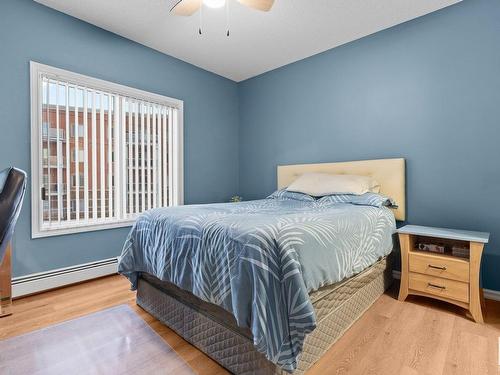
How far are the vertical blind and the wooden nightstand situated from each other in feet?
9.18

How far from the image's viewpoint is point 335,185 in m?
2.69

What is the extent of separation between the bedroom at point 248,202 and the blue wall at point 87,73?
2 centimetres

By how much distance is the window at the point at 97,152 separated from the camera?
2.42m

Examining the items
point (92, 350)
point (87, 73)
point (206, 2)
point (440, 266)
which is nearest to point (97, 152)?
point (87, 73)

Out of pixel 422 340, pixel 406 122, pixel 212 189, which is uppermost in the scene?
pixel 406 122

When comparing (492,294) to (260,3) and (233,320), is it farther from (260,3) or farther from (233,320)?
(260,3)

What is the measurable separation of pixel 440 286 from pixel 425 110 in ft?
5.36

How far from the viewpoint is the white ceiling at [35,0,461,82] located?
2.40 m

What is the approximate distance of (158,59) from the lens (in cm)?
326

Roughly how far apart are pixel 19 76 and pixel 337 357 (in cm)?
331

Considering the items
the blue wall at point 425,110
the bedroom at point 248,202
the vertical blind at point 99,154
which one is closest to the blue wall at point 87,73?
the bedroom at point 248,202

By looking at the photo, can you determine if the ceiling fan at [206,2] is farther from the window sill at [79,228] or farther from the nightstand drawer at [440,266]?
the nightstand drawer at [440,266]

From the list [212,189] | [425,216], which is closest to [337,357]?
[425,216]

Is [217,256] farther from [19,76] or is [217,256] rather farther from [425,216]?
[19,76]
